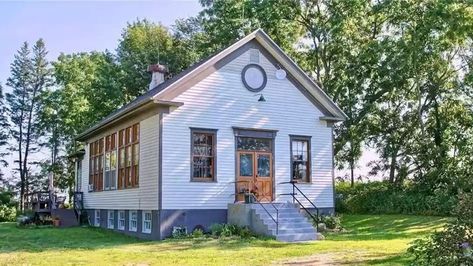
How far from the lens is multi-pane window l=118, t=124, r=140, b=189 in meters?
19.8

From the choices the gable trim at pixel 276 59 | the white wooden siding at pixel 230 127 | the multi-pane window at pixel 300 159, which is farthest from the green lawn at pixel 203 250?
the gable trim at pixel 276 59

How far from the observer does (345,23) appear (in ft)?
95.2

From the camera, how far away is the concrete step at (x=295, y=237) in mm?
15977

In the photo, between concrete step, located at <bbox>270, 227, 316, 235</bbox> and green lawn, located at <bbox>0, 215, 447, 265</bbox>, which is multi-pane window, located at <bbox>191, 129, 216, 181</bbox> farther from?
concrete step, located at <bbox>270, 227, 316, 235</bbox>

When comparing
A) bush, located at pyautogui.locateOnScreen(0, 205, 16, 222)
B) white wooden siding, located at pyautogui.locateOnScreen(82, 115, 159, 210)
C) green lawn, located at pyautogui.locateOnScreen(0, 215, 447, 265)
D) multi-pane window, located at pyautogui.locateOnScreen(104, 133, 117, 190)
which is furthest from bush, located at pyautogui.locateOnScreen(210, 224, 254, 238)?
bush, located at pyautogui.locateOnScreen(0, 205, 16, 222)

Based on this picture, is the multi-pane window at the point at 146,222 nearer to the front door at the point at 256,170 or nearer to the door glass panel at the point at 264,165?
the front door at the point at 256,170

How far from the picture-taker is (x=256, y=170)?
762 inches

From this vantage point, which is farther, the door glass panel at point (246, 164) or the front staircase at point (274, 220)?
the door glass panel at point (246, 164)

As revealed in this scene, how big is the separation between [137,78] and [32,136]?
13.2 metres

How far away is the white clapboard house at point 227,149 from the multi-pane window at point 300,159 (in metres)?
0.04

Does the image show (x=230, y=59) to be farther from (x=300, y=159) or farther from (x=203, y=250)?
(x=203, y=250)

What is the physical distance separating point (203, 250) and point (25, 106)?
121 feet

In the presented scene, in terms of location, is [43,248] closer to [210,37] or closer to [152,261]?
[152,261]

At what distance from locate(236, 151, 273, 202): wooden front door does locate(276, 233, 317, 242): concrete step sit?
3094mm
